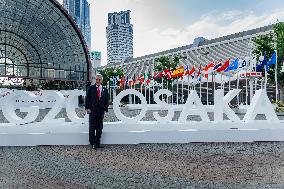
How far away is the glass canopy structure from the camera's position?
47.6m

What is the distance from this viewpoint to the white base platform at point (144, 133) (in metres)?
10.8

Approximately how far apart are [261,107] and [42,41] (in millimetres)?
46657

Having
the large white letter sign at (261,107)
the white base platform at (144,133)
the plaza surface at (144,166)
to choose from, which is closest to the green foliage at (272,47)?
the large white letter sign at (261,107)

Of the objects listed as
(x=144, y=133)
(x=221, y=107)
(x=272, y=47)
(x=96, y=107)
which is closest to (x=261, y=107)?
(x=221, y=107)

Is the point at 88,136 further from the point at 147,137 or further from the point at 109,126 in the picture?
the point at 147,137

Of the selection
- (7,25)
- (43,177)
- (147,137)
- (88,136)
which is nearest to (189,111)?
(147,137)

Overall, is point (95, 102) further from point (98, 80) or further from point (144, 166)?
point (144, 166)

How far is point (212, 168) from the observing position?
281 inches

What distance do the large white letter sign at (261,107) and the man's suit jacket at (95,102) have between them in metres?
5.13

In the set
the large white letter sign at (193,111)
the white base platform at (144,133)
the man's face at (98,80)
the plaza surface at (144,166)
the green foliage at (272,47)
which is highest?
the green foliage at (272,47)

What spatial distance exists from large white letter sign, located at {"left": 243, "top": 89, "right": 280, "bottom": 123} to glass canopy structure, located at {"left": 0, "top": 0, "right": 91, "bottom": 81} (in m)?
36.9

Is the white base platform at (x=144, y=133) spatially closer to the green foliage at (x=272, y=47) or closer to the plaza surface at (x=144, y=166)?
the plaza surface at (x=144, y=166)

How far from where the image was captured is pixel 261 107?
495 inches

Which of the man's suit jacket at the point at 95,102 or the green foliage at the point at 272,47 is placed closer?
the man's suit jacket at the point at 95,102
